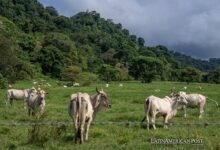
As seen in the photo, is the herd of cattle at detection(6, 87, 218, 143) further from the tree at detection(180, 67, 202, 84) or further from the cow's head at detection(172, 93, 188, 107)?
the tree at detection(180, 67, 202, 84)

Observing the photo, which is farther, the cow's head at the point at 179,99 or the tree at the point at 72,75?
the tree at the point at 72,75

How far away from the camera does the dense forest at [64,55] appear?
292 feet

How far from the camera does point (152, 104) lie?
1905 cm

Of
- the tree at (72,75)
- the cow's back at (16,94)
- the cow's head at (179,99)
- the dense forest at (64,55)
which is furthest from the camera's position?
the tree at (72,75)

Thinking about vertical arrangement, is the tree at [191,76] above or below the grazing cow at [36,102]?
above

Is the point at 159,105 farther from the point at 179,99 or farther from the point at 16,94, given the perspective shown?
the point at 16,94

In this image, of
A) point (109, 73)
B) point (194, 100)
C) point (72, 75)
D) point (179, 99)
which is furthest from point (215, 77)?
point (179, 99)

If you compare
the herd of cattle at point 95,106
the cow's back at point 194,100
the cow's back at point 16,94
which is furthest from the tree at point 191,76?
the herd of cattle at point 95,106

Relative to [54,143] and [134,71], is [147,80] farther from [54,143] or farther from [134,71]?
[54,143]

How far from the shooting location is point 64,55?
119 meters

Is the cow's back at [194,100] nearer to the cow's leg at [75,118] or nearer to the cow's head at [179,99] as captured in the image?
the cow's head at [179,99]

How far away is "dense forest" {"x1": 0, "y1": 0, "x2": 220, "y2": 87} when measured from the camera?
292ft

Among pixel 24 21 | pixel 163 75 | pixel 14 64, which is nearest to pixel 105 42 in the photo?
pixel 24 21

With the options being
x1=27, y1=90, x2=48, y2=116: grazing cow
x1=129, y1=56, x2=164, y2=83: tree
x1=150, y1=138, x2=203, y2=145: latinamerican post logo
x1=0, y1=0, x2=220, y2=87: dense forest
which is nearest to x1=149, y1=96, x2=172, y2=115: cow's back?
x1=150, y1=138, x2=203, y2=145: latinamerican post logo
